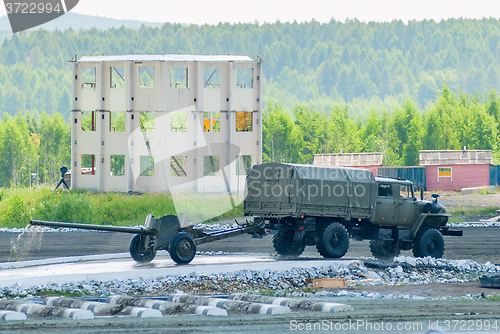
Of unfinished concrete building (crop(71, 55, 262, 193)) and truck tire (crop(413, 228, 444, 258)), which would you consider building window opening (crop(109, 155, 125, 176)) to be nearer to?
unfinished concrete building (crop(71, 55, 262, 193))

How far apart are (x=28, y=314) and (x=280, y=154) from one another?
316 feet

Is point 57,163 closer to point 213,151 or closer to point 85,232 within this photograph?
point 213,151

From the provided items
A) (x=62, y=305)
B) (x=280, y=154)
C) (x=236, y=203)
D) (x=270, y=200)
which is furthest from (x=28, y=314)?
(x=280, y=154)

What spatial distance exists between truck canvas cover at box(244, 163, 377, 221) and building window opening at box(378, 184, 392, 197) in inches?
15.9

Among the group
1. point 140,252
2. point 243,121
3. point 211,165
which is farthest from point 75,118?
point 140,252

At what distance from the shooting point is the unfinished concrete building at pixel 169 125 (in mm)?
57250

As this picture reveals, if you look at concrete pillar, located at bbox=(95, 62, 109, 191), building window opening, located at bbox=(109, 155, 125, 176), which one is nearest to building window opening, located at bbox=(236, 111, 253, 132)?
concrete pillar, located at bbox=(95, 62, 109, 191)

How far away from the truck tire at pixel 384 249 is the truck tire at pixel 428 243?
649 millimetres

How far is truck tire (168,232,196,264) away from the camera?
21.9m

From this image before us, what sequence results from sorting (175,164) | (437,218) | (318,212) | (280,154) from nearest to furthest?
1. (318,212)
2. (437,218)
3. (175,164)
4. (280,154)

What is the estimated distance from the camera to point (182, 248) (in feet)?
72.4

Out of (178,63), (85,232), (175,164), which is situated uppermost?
(178,63)

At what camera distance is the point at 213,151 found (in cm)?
5744

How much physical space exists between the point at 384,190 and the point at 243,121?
3470cm
